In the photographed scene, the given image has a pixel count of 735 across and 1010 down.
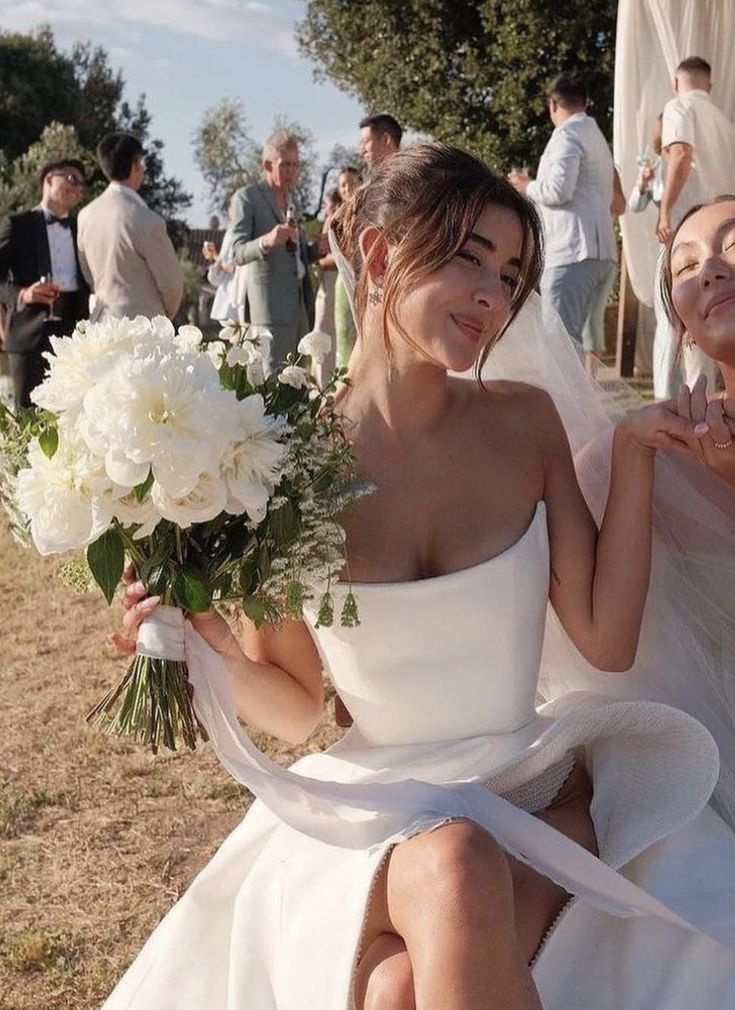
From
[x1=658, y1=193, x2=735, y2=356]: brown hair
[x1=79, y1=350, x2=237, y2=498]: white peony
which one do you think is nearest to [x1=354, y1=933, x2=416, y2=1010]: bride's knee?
[x1=79, y1=350, x2=237, y2=498]: white peony

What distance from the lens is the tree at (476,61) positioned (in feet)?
64.1

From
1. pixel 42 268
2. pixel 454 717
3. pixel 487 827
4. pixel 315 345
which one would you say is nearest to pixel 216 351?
pixel 315 345

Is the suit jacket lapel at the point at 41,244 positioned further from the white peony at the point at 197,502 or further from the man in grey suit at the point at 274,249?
the white peony at the point at 197,502

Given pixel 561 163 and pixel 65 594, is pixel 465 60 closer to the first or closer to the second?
pixel 561 163

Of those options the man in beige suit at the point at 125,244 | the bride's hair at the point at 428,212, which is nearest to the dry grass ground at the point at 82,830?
the bride's hair at the point at 428,212

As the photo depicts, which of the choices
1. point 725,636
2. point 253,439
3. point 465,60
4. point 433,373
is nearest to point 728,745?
point 725,636

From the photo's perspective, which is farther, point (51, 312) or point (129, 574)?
point (51, 312)

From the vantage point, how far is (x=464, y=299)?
2223mm

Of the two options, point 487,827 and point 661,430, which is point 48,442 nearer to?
point 487,827

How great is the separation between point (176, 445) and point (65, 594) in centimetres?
458

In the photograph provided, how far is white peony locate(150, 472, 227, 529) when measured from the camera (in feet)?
6.08

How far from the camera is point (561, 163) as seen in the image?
745 centimetres

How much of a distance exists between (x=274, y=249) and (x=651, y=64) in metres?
3.26

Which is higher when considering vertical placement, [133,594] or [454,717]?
[133,594]
